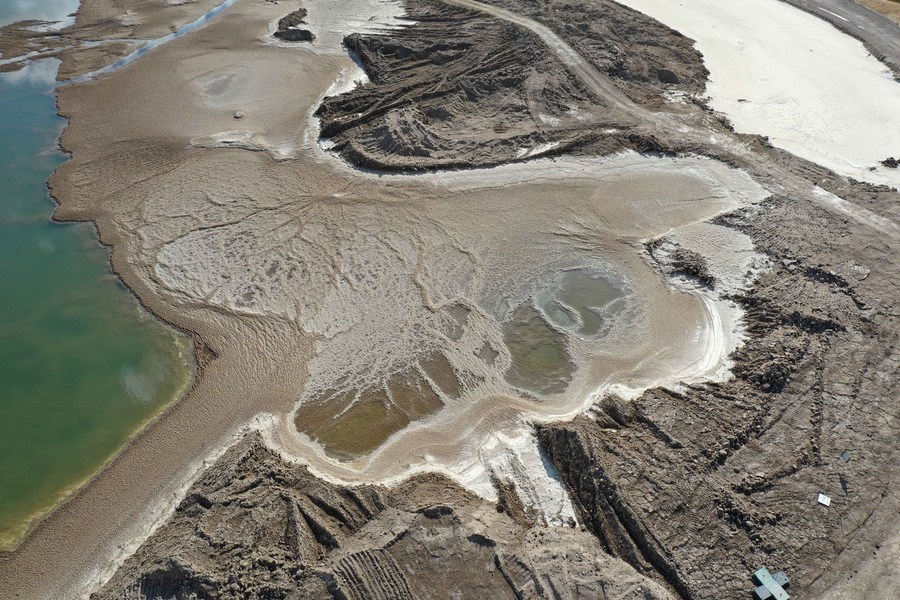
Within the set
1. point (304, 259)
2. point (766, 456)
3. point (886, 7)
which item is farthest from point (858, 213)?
point (886, 7)

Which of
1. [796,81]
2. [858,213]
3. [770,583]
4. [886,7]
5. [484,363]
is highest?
[886,7]

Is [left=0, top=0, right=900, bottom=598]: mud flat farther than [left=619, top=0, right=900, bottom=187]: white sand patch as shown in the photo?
No

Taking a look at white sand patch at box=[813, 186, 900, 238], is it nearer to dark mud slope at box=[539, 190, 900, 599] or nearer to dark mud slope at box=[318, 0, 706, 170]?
dark mud slope at box=[539, 190, 900, 599]

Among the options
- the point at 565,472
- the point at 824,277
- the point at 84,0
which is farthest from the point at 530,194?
the point at 84,0

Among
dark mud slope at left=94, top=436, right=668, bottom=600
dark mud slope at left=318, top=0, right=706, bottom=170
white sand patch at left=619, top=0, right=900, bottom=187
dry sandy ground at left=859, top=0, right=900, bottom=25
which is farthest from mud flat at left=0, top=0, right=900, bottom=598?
dry sandy ground at left=859, top=0, right=900, bottom=25

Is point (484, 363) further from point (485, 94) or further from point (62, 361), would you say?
point (485, 94)

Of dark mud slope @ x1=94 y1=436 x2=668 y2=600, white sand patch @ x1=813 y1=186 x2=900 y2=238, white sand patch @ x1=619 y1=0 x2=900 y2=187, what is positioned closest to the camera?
dark mud slope @ x1=94 y1=436 x2=668 y2=600

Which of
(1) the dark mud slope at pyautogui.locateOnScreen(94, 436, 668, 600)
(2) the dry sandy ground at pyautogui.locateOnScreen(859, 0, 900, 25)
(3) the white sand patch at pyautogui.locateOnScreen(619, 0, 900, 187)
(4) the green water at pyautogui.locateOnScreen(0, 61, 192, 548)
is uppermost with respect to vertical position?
(2) the dry sandy ground at pyautogui.locateOnScreen(859, 0, 900, 25)
